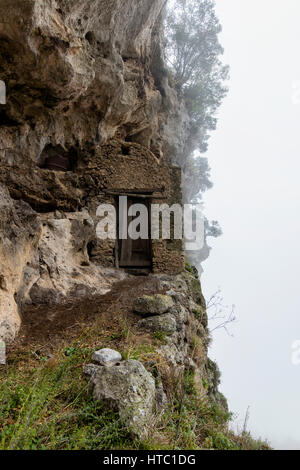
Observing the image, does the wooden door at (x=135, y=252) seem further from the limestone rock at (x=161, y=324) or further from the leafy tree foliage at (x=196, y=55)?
the leafy tree foliage at (x=196, y=55)

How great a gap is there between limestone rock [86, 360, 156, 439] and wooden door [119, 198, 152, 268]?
251 inches

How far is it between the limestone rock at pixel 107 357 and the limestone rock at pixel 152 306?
1467 mm

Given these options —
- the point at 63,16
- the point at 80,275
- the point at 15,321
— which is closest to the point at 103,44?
the point at 63,16

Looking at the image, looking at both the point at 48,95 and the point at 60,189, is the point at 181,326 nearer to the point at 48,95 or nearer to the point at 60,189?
the point at 60,189

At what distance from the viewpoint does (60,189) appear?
→ 647 centimetres

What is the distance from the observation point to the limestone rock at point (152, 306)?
4.37 m

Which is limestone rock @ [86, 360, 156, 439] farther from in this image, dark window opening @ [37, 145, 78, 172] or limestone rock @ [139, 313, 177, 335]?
dark window opening @ [37, 145, 78, 172]

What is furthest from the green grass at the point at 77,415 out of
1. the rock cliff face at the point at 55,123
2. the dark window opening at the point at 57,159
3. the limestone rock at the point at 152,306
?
the dark window opening at the point at 57,159

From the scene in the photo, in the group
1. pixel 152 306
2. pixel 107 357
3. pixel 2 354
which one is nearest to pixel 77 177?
pixel 152 306

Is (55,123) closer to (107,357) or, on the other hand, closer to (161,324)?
(161,324)

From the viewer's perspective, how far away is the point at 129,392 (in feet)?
7.32

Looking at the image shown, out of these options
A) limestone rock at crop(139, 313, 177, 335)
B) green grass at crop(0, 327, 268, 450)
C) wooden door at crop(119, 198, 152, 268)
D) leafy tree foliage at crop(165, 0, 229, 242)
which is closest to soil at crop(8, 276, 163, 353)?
limestone rock at crop(139, 313, 177, 335)

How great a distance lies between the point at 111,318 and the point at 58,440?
91.0 inches

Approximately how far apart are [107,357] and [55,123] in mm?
5749
